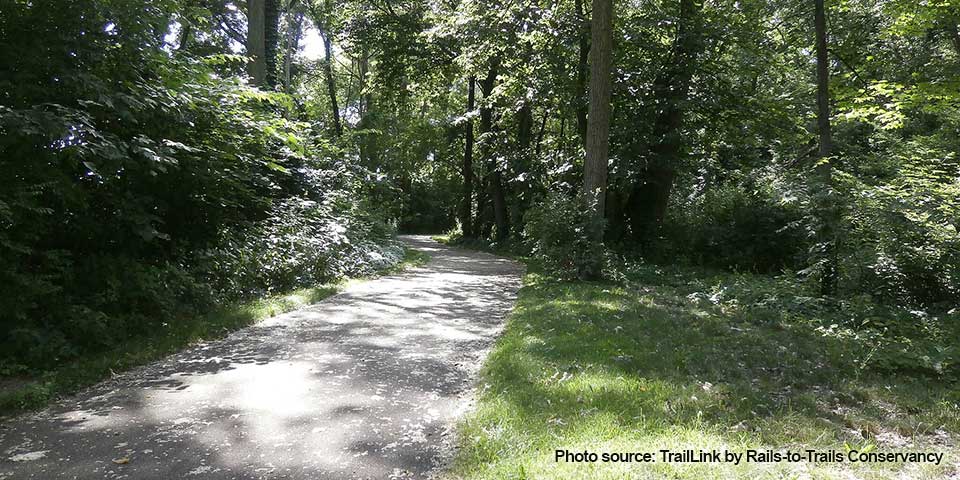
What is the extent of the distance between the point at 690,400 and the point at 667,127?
14280mm

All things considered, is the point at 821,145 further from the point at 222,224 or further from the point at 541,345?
the point at 222,224

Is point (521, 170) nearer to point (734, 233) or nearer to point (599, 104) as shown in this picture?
point (734, 233)

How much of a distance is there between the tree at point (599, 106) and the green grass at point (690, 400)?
18.5 ft

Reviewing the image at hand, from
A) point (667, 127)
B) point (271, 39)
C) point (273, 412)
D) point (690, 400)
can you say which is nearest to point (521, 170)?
point (667, 127)

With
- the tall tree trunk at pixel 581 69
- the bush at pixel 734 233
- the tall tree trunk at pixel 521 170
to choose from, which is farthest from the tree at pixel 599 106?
the tall tree trunk at pixel 521 170

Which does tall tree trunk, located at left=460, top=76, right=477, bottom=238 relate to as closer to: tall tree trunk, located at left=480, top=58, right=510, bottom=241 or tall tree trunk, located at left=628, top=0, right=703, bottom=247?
tall tree trunk, located at left=480, top=58, right=510, bottom=241

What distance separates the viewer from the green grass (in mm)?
3518

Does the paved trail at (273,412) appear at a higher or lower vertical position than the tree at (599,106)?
lower

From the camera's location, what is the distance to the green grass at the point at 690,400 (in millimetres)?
3518

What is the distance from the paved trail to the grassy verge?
0.18 metres

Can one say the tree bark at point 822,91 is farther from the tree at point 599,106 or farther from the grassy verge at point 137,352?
the grassy verge at point 137,352

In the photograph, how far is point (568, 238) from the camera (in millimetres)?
12492

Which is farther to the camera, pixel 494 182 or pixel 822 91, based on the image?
pixel 494 182

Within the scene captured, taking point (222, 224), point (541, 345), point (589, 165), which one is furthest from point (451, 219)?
point (541, 345)
